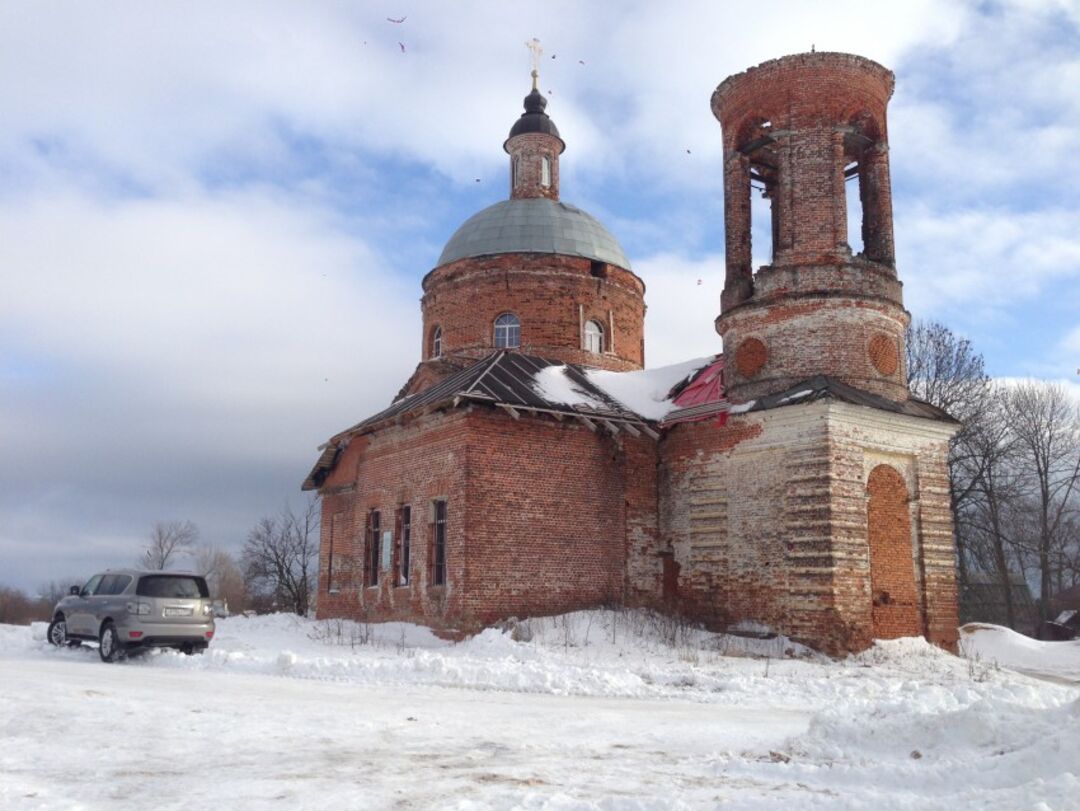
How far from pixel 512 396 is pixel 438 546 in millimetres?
3220

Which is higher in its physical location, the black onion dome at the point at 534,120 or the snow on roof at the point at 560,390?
the black onion dome at the point at 534,120

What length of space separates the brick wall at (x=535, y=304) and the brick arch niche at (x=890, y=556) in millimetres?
9345

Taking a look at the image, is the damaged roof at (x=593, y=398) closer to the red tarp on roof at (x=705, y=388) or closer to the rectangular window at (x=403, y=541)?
the red tarp on roof at (x=705, y=388)

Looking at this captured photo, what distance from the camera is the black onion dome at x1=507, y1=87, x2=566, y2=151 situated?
2730 centimetres

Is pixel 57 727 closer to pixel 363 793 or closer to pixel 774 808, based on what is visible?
pixel 363 793

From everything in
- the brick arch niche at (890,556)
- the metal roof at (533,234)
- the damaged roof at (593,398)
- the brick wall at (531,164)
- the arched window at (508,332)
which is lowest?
the brick arch niche at (890,556)

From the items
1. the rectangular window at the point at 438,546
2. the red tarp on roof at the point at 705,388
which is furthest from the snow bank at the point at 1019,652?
the rectangular window at the point at 438,546

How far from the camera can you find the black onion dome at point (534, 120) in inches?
1075

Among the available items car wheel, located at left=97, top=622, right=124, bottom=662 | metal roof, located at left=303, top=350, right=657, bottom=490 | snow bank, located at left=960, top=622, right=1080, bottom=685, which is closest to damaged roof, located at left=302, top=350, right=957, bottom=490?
metal roof, located at left=303, top=350, right=657, bottom=490

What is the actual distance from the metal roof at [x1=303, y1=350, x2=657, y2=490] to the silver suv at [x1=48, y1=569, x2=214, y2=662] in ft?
18.4

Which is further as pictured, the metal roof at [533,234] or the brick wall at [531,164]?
the brick wall at [531,164]

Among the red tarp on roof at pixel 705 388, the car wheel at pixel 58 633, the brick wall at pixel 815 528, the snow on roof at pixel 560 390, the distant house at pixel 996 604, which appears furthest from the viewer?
the distant house at pixel 996 604

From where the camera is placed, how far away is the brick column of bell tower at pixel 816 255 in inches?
701

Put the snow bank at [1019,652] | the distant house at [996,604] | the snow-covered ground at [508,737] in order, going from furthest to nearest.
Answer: the distant house at [996,604]
the snow bank at [1019,652]
the snow-covered ground at [508,737]
